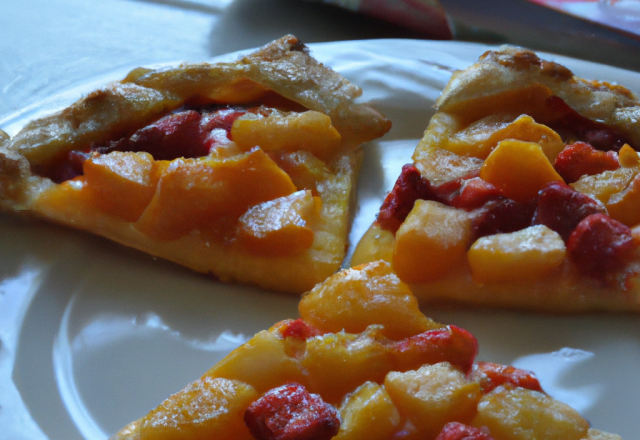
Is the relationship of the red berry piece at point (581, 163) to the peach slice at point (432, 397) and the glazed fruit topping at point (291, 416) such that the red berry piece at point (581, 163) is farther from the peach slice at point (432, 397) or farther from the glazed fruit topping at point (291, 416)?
the glazed fruit topping at point (291, 416)

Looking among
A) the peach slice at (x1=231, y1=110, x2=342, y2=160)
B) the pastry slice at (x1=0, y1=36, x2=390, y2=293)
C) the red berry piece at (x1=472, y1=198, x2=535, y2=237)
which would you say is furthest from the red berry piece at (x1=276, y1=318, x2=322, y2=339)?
the peach slice at (x1=231, y1=110, x2=342, y2=160)

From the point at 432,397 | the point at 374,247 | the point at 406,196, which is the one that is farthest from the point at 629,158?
the point at 432,397

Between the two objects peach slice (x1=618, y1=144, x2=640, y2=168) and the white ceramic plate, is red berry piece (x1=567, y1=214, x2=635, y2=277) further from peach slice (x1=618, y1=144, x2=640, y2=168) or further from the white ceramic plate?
peach slice (x1=618, y1=144, x2=640, y2=168)

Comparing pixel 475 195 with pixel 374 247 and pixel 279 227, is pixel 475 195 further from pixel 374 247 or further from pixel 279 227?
pixel 279 227

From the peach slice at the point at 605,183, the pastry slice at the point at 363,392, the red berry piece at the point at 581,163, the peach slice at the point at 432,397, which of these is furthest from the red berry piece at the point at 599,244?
the peach slice at the point at 432,397

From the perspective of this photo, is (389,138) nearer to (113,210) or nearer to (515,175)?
(515,175)
